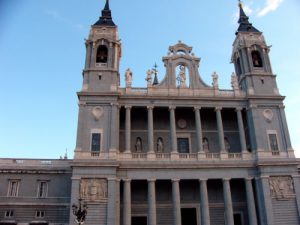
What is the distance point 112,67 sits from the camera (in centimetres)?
3419

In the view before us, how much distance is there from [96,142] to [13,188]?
31.6 ft

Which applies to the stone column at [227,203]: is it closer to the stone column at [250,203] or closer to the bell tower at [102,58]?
the stone column at [250,203]

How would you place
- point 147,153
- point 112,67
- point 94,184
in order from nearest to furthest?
point 94,184 → point 147,153 → point 112,67

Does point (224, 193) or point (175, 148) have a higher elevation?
point (175, 148)

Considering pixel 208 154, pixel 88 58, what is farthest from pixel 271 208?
pixel 88 58

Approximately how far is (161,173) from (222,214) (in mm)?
7523

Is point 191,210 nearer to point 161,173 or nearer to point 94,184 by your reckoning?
point 161,173

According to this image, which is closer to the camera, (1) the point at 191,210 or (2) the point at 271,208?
(2) the point at 271,208

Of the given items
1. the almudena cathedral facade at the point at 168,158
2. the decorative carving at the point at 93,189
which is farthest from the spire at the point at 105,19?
the decorative carving at the point at 93,189

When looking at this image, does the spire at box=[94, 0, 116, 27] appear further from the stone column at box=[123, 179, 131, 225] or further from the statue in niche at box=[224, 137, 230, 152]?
the stone column at box=[123, 179, 131, 225]

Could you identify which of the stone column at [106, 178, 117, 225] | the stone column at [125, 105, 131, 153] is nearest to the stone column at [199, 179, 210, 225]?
the stone column at [125, 105, 131, 153]

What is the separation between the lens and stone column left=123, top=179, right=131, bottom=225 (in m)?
27.9

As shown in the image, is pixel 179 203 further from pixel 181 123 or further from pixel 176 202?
pixel 181 123

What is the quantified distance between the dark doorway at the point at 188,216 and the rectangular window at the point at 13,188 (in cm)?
1646
